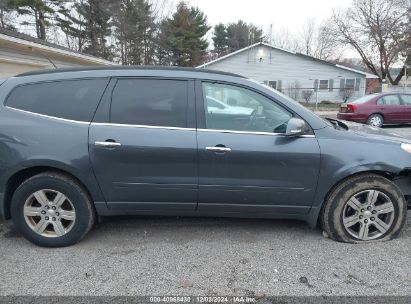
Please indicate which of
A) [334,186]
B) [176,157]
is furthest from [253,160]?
[334,186]

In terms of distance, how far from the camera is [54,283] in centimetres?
Result: 253

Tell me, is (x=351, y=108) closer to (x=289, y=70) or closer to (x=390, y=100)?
(x=390, y=100)

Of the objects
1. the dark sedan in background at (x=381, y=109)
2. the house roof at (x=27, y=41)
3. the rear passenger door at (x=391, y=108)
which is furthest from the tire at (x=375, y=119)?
the house roof at (x=27, y=41)

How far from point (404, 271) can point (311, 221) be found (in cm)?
86

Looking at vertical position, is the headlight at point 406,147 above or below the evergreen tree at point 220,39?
below

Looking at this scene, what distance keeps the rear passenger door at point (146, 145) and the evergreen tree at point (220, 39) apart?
165 ft

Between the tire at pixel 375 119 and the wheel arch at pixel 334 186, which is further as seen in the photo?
the tire at pixel 375 119

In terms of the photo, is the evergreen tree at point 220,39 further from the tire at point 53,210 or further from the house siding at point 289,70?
the tire at point 53,210

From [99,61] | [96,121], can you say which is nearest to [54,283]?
[96,121]

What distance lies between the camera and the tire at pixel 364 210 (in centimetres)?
304

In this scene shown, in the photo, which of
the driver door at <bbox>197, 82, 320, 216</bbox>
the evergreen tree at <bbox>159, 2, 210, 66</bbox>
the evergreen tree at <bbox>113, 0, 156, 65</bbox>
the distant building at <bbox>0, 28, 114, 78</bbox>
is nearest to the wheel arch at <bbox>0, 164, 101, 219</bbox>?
the driver door at <bbox>197, 82, 320, 216</bbox>

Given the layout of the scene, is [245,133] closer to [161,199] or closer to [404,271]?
[161,199]

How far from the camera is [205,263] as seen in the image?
9.21 feet

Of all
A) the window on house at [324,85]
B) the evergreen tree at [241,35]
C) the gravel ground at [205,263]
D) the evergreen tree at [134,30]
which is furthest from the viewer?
the evergreen tree at [241,35]
